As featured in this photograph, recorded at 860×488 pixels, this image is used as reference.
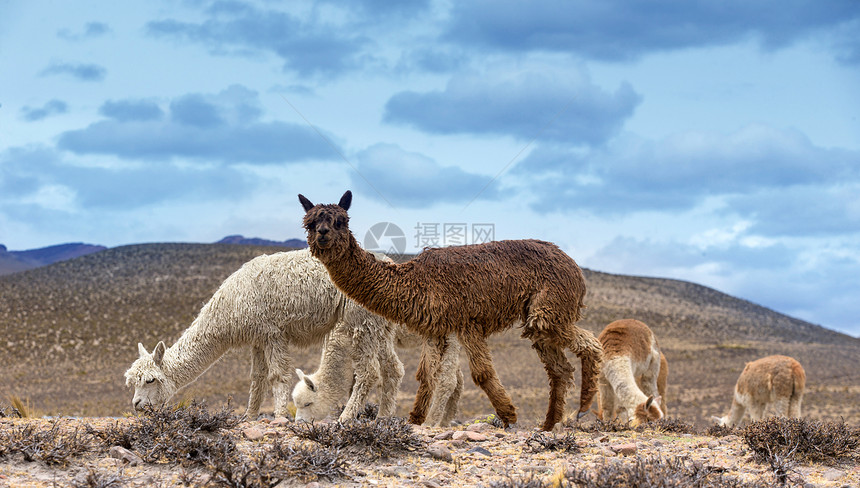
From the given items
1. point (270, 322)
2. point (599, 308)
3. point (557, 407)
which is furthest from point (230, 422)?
point (599, 308)

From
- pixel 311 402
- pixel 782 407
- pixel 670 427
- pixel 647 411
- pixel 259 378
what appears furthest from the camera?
pixel 782 407

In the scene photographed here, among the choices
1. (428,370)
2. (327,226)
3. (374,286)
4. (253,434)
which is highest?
(327,226)

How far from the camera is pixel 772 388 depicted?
16141mm

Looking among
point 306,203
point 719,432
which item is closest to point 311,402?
point 306,203

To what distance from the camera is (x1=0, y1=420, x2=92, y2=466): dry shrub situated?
6.50 m

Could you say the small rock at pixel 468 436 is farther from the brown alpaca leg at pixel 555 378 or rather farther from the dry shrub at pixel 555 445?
the brown alpaca leg at pixel 555 378

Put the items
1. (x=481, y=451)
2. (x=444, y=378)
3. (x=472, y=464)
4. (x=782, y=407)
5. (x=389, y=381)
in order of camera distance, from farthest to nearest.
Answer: (x=782, y=407)
(x=389, y=381)
(x=444, y=378)
(x=481, y=451)
(x=472, y=464)

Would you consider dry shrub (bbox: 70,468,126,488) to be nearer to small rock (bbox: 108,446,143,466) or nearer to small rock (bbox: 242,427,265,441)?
small rock (bbox: 108,446,143,466)

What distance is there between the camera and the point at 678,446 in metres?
8.23

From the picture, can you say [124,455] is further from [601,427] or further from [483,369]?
[601,427]

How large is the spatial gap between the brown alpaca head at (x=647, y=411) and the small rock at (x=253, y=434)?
680 centimetres

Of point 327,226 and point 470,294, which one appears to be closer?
point 327,226

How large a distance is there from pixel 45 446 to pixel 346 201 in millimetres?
4009

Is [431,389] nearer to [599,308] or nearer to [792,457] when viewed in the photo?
[792,457]
